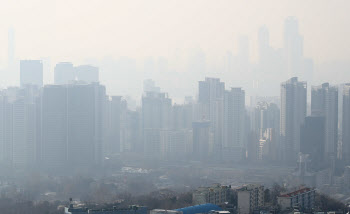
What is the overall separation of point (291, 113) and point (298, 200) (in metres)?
10.1

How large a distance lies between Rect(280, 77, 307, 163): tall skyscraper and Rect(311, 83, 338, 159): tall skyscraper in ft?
1.07

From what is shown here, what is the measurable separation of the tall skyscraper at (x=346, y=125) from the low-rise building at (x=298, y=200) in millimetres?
8098

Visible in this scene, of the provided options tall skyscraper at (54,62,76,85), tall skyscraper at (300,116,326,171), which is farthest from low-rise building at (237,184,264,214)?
tall skyscraper at (54,62,76,85)

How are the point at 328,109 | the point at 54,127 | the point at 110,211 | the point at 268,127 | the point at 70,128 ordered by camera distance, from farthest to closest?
the point at 268,127 → the point at 328,109 → the point at 70,128 → the point at 54,127 → the point at 110,211

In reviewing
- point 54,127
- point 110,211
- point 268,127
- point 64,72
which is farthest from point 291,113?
point 110,211

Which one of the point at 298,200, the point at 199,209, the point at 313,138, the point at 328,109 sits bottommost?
the point at 298,200

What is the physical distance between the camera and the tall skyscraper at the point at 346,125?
1779 centimetres

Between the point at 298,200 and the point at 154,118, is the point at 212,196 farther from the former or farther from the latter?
the point at 154,118

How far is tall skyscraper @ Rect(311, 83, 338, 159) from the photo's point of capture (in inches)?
705

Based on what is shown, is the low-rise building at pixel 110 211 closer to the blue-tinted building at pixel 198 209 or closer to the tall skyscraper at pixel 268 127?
the blue-tinted building at pixel 198 209

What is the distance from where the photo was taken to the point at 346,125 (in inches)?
723

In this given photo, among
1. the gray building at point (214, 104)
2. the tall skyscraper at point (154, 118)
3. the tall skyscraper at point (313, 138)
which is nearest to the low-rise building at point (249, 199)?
the tall skyscraper at point (313, 138)

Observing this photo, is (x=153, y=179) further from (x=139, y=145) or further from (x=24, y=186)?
(x=139, y=145)

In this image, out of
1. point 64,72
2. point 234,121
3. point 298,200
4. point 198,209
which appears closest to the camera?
point 198,209
